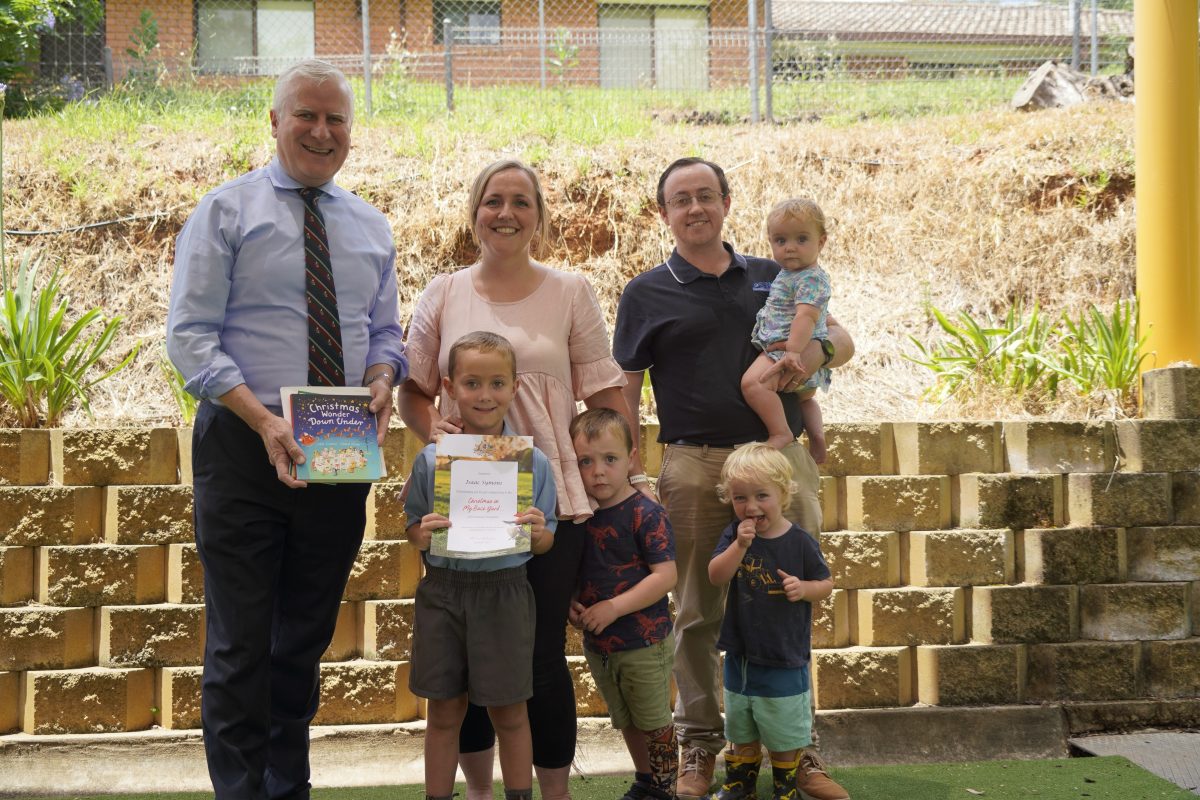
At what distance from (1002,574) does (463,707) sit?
264 centimetres

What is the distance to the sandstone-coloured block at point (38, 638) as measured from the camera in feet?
14.2

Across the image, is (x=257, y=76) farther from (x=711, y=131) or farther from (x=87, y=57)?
(x=711, y=131)

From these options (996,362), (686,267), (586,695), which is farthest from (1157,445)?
(586,695)

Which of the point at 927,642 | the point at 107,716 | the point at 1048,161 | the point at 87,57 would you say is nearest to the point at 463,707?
the point at 107,716

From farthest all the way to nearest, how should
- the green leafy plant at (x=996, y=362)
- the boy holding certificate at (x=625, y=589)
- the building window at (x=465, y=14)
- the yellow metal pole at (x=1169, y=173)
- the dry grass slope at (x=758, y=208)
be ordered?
the building window at (x=465, y=14)
the dry grass slope at (x=758, y=208)
the green leafy plant at (x=996, y=362)
the yellow metal pole at (x=1169, y=173)
the boy holding certificate at (x=625, y=589)

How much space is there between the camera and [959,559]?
4742 mm

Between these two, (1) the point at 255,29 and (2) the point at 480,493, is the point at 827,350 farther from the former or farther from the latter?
(1) the point at 255,29

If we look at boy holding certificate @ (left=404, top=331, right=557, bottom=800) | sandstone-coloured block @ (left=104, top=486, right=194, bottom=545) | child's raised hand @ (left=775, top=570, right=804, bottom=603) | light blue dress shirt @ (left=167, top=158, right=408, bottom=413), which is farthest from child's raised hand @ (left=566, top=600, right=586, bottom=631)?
sandstone-coloured block @ (left=104, top=486, right=194, bottom=545)

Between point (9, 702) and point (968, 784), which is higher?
point (9, 702)

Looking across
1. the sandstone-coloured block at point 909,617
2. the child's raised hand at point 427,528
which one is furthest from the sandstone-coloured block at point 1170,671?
the child's raised hand at point 427,528

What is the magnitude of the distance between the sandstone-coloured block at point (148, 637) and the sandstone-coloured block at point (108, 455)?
1.76ft

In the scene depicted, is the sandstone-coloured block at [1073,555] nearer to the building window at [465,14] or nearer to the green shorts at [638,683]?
the green shorts at [638,683]

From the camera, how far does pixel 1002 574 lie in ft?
15.6

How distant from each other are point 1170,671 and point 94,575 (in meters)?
4.50
